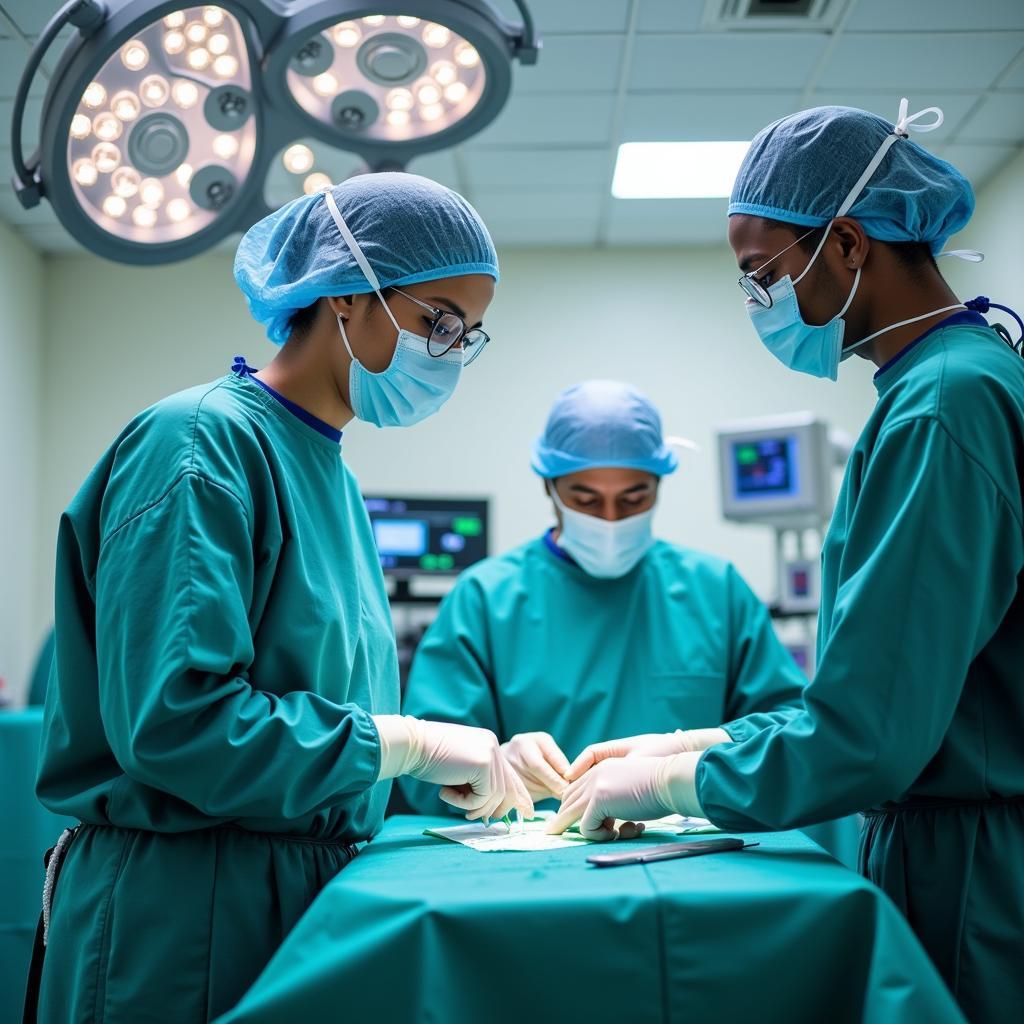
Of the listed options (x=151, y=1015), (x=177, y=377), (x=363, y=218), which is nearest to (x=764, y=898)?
(x=151, y=1015)

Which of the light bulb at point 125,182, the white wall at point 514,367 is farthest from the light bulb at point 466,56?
the white wall at point 514,367

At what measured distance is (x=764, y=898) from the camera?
988mm

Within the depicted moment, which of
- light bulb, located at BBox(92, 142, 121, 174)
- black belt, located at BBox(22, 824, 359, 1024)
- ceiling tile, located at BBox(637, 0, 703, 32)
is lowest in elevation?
black belt, located at BBox(22, 824, 359, 1024)

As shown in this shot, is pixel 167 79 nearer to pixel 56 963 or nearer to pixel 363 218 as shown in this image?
pixel 363 218

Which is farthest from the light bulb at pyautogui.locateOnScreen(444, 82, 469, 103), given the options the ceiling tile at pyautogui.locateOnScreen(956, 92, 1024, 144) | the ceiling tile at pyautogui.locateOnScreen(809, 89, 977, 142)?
the ceiling tile at pyautogui.locateOnScreen(956, 92, 1024, 144)

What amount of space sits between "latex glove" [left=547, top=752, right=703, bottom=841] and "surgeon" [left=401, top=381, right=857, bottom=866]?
Result: 65 centimetres

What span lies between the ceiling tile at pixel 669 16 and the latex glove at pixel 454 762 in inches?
105

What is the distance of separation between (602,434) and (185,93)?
1.05m

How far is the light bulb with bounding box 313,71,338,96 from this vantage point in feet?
6.65

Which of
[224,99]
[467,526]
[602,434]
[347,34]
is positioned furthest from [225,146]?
[467,526]

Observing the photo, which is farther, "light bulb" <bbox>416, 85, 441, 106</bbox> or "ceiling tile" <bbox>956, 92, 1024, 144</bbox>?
"ceiling tile" <bbox>956, 92, 1024, 144</bbox>

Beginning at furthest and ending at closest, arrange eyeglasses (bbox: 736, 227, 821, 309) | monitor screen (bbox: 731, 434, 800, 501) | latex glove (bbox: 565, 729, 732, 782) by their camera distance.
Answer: monitor screen (bbox: 731, 434, 800, 501), latex glove (bbox: 565, 729, 732, 782), eyeglasses (bbox: 736, 227, 821, 309)

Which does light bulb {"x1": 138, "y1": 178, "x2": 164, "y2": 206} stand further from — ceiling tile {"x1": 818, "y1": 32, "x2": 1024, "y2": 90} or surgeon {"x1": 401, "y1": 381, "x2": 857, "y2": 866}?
ceiling tile {"x1": 818, "y1": 32, "x2": 1024, "y2": 90}

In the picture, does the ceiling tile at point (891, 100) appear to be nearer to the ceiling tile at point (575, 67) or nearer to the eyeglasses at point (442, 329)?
the ceiling tile at point (575, 67)
